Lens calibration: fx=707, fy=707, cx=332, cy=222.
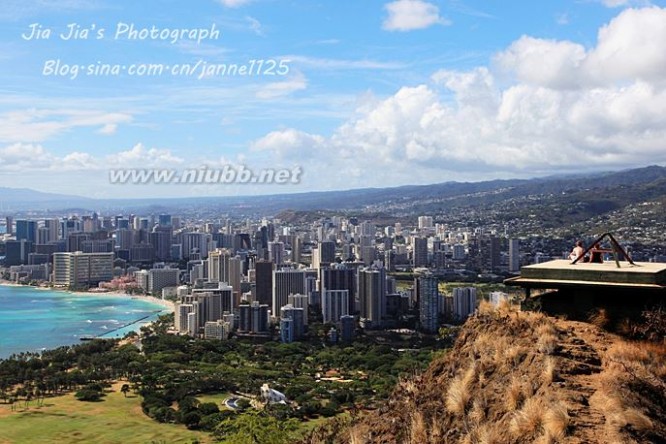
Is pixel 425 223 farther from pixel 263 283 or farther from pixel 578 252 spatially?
pixel 578 252

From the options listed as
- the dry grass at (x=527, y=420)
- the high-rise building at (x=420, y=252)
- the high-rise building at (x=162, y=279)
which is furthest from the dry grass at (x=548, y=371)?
the high-rise building at (x=420, y=252)

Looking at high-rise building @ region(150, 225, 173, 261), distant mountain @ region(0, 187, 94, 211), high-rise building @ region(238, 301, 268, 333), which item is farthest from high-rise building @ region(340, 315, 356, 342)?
distant mountain @ region(0, 187, 94, 211)

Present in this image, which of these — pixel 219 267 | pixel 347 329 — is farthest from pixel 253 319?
pixel 219 267

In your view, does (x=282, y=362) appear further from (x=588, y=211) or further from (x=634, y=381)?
(x=588, y=211)

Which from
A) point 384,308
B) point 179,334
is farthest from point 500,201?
point 179,334

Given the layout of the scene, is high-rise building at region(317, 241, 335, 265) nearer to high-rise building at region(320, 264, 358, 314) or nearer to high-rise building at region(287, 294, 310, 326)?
high-rise building at region(320, 264, 358, 314)

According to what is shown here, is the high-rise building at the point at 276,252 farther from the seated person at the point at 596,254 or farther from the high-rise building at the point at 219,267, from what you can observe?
the seated person at the point at 596,254

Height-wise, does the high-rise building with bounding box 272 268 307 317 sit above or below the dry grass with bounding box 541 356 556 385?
below
